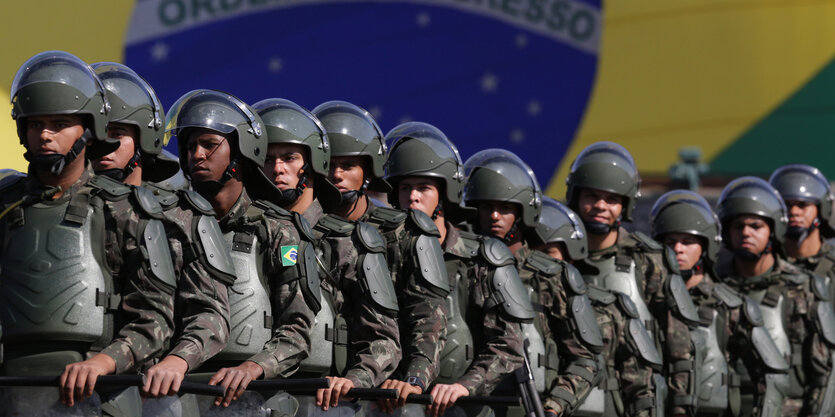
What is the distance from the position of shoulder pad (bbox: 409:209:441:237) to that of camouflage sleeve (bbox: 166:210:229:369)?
1.85 m

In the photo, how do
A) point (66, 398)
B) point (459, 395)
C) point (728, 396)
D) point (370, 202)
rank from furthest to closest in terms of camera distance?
point (728, 396) < point (370, 202) < point (459, 395) < point (66, 398)

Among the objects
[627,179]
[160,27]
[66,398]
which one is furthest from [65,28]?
[66,398]

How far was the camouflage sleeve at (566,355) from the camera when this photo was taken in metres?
10.3

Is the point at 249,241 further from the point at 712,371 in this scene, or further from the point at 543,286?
the point at 712,371

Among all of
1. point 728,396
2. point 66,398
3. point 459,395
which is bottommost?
point 728,396

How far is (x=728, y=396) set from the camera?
43.3ft

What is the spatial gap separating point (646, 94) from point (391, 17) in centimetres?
381

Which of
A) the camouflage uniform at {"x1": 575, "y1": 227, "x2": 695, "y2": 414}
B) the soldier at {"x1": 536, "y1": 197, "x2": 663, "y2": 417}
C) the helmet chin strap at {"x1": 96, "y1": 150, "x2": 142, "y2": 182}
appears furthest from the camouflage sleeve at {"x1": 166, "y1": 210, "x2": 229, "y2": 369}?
the camouflage uniform at {"x1": 575, "y1": 227, "x2": 695, "y2": 414}

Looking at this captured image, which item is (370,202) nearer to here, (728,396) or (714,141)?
(728,396)

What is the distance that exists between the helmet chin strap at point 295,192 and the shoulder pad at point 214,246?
113cm

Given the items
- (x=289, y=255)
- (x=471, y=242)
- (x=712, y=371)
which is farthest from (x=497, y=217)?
(x=712, y=371)

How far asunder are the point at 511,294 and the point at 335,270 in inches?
51.0

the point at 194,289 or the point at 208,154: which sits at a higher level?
the point at 208,154

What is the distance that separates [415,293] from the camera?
9.09 meters
